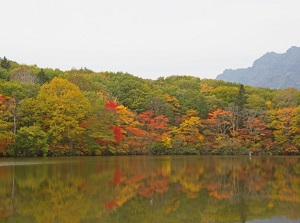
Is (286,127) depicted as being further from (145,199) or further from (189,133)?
(145,199)

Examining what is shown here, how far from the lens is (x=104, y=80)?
6175 centimetres

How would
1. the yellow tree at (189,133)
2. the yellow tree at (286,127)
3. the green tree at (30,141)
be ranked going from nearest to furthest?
the green tree at (30,141)
the yellow tree at (189,133)
the yellow tree at (286,127)

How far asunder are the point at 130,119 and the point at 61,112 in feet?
31.2

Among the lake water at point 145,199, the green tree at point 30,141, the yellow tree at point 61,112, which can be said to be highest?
the yellow tree at point 61,112

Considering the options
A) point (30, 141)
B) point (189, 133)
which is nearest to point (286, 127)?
point (189, 133)

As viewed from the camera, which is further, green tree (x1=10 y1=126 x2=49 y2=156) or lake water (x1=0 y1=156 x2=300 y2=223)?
green tree (x1=10 y1=126 x2=49 y2=156)

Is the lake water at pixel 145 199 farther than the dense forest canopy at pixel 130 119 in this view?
No

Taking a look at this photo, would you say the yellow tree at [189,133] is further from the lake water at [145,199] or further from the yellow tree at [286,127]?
the lake water at [145,199]

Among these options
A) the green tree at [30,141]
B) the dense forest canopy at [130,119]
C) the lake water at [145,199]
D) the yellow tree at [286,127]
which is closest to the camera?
the lake water at [145,199]

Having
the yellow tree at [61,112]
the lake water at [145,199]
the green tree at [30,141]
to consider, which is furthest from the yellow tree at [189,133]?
the lake water at [145,199]

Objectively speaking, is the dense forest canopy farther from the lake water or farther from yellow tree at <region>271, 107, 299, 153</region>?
the lake water

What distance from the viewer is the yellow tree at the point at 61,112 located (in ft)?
121

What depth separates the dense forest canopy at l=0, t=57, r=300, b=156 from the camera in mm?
36750

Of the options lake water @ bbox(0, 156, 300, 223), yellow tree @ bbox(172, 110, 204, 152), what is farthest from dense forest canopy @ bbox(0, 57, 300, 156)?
lake water @ bbox(0, 156, 300, 223)
